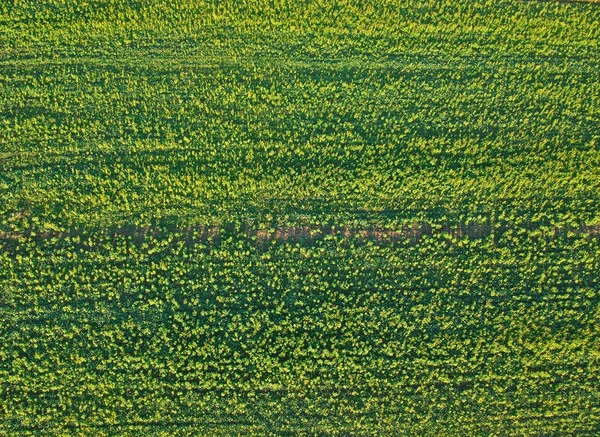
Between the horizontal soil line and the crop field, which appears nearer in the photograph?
the crop field

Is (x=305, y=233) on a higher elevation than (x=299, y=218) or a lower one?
lower

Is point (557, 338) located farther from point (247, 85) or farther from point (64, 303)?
point (64, 303)

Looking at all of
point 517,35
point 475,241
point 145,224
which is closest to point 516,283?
point 475,241

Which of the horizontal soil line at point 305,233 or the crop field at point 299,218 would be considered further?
the horizontal soil line at point 305,233

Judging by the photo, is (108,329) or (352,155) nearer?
(108,329)
